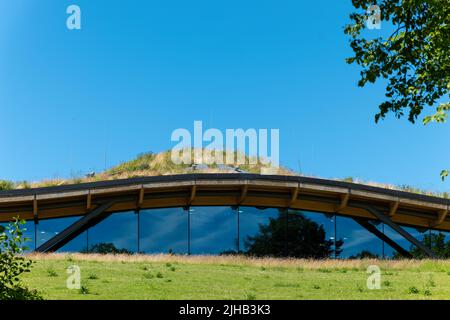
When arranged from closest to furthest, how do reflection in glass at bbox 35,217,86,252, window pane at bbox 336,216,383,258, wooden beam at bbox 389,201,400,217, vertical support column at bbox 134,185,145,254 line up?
reflection in glass at bbox 35,217,86,252, vertical support column at bbox 134,185,145,254, window pane at bbox 336,216,383,258, wooden beam at bbox 389,201,400,217

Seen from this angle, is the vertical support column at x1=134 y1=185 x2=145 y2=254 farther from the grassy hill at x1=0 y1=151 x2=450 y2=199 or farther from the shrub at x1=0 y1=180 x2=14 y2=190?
the shrub at x1=0 y1=180 x2=14 y2=190

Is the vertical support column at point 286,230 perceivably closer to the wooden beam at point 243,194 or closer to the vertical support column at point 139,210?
the wooden beam at point 243,194

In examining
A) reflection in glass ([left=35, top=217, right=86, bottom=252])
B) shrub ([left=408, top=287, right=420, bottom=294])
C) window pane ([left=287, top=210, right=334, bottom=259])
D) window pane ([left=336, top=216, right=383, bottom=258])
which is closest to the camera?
shrub ([left=408, top=287, right=420, bottom=294])

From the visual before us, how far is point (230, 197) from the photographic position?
1500 inches

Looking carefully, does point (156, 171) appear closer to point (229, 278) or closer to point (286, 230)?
point (286, 230)

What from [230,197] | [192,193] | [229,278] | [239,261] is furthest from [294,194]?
[229,278]

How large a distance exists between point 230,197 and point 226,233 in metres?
2.15

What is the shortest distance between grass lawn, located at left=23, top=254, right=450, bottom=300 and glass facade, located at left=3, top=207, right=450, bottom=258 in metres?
3.09

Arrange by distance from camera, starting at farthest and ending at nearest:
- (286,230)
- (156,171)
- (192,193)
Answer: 1. (156,171)
2. (286,230)
3. (192,193)

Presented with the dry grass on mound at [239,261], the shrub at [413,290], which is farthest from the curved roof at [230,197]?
the shrub at [413,290]

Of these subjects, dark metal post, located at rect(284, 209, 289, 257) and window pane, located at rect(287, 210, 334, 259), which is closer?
dark metal post, located at rect(284, 209, 289, 257)

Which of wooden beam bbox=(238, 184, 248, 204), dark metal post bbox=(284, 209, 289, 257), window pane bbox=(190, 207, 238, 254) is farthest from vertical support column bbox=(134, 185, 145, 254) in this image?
dark metal post bbox=(284, 209, 289, 257)

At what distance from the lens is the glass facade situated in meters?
36.6
